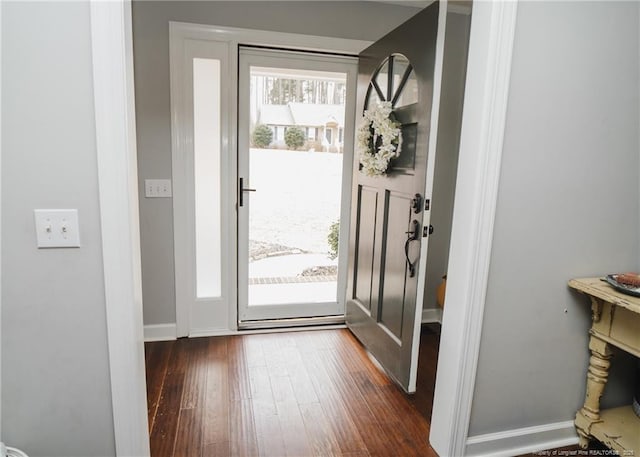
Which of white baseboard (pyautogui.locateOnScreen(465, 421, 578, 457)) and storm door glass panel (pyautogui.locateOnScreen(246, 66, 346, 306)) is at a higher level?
storm door glass panel (pyautogui.locateOnScreen(246, 66, 346, 306))

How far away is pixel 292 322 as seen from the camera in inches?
124

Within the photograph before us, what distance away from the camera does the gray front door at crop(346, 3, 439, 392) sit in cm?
201

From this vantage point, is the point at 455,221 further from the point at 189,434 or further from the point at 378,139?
the point at 189,434

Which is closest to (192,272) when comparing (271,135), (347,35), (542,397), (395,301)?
(271,135)

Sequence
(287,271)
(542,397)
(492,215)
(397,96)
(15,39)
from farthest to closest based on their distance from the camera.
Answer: (287,271), (397,96), (542,397), (492,215), (15,39)

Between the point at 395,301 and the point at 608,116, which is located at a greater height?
the point at 608,116

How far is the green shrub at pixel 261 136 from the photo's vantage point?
2.92 meters

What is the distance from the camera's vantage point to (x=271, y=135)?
9.75 ft

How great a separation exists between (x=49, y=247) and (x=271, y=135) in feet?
6.53

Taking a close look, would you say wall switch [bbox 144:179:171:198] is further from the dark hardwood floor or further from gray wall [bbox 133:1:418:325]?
the dark hardwood floor

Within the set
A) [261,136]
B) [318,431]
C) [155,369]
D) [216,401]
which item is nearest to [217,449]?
[216,401]

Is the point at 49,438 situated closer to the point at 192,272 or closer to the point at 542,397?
the point at 192,272

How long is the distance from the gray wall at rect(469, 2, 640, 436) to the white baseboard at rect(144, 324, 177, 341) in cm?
211

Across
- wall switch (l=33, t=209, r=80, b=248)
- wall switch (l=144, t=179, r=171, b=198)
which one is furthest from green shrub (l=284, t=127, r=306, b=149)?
wall switch (l=33, t=209, r=80, b=248)
